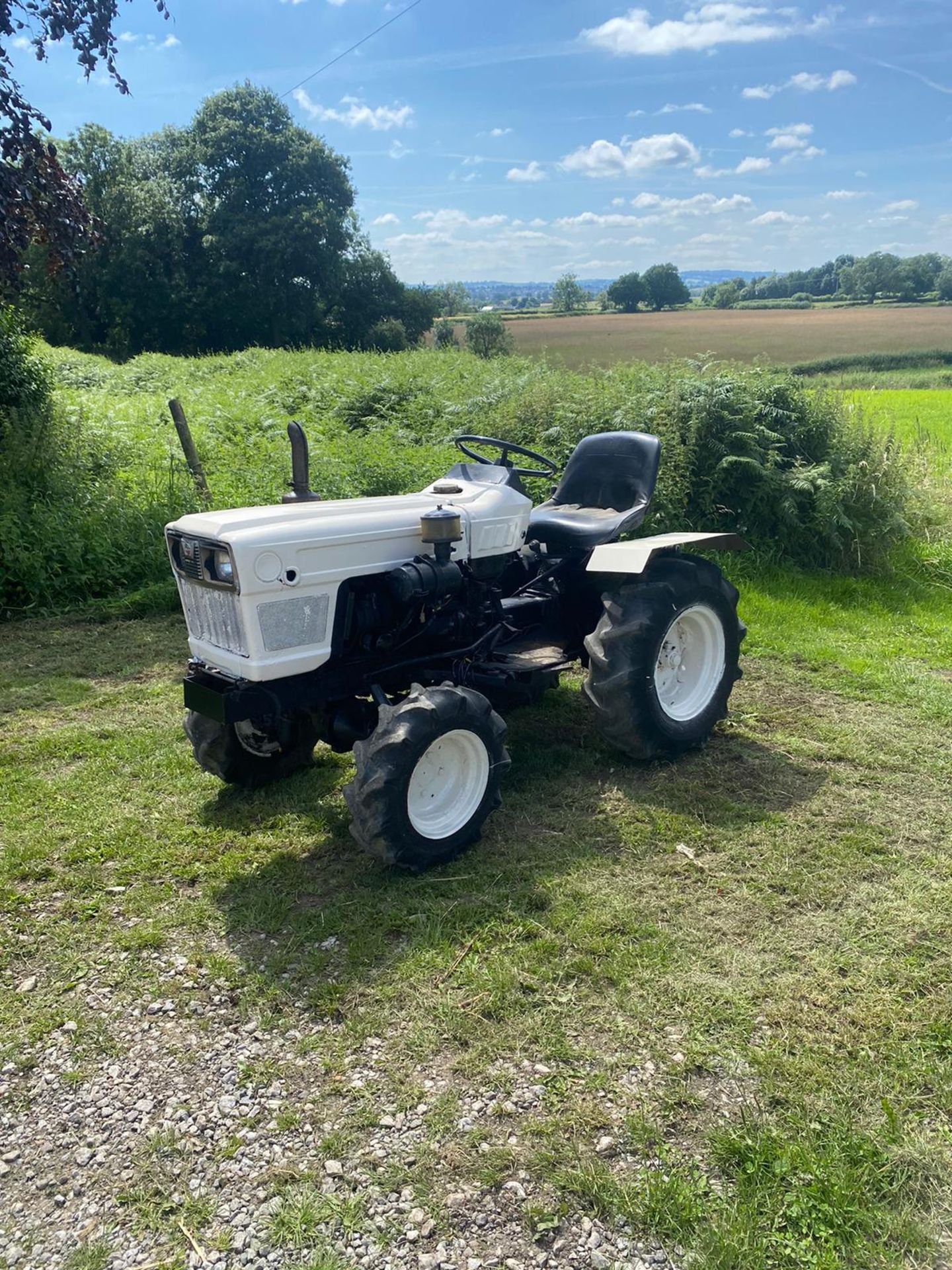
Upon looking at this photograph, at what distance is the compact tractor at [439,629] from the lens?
356 cm

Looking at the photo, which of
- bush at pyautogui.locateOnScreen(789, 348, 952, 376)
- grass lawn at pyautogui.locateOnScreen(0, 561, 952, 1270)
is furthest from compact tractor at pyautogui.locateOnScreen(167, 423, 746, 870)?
bush at pyautogui.locateOnScreen(789, 348, 952, 376)

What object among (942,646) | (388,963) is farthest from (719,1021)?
(942,646)

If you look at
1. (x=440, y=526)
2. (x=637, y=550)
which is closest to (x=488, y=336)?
(x=637, y=550)

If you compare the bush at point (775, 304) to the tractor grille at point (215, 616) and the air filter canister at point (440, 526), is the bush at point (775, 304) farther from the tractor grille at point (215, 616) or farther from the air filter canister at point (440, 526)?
the tractor grille at point (215, 616)

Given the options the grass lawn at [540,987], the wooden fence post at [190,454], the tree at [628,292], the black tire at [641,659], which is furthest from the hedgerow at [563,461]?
the tree at [628,292]

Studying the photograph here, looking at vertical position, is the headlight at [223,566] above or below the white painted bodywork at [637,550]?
above

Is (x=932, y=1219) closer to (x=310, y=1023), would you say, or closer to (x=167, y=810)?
(x=310, y=1023)

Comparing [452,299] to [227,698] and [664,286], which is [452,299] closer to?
[664,286]

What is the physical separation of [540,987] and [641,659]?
1.85 m

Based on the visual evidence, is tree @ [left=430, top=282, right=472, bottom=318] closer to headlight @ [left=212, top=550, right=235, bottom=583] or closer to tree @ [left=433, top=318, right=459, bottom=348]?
tree @ [left=433, top=318, right=459, bottom=348]

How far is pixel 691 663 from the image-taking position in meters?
5.02

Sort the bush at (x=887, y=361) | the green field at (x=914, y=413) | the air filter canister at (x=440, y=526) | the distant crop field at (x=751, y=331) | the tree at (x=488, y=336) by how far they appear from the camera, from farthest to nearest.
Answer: the tree at (x=488, y=336), the bush at (x=887, y=361), the distant crop field at (x=751, y=331), the green field at (x=914, y=413), the air filter canister at (x=440, y=526)

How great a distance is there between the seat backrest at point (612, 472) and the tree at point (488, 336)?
14.1 metres

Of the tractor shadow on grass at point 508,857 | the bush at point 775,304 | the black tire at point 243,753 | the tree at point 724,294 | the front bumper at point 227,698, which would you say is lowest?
the tractor shadow on grass at point 508,857
